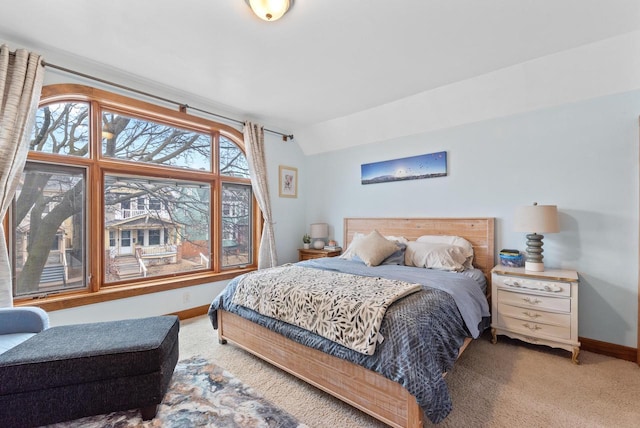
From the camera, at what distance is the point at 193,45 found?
89.0 inches

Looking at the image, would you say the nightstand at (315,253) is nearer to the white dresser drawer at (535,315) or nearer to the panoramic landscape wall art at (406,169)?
the panoramic landscape wall art at (406,169)

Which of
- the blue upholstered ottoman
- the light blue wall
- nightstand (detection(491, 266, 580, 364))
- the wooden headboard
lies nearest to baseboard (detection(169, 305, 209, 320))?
the blue upholstered ottoman

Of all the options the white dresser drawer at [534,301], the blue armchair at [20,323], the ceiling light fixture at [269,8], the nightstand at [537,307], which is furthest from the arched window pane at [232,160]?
the white dresser drawer at [534,301]

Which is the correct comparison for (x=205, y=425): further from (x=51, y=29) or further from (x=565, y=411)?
(x=51, y=29)

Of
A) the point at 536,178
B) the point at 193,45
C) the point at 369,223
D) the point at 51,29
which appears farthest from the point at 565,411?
the point at 51,29

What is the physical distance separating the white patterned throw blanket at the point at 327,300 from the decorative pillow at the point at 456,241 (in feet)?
4.34

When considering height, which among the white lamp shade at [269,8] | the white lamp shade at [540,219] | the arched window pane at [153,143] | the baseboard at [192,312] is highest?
the white lamp shade at [269,8]

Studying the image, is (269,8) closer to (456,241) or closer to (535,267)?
(456,241)

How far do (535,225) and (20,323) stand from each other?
4.00 metres

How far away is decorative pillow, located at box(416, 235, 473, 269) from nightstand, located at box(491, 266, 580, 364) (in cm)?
31

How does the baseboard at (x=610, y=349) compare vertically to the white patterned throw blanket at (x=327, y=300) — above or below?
below

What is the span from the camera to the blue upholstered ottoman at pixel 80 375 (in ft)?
4.71

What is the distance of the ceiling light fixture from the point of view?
1.73 meters

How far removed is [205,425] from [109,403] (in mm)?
553
